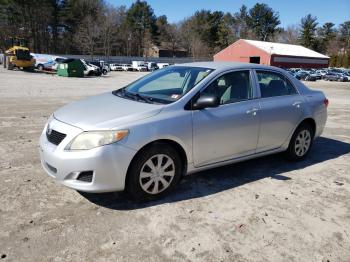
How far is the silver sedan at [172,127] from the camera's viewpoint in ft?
12.6

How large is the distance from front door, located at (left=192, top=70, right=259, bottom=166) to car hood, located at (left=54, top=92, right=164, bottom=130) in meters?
0.66

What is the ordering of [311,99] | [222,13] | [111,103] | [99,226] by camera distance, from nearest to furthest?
[99,226] → [111,103] → [311,99] → [222,13]

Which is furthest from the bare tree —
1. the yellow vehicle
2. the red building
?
the yellow vehicle

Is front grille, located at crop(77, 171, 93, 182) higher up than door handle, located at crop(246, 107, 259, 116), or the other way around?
door handle, located at crop(246, 107, 259, 116)

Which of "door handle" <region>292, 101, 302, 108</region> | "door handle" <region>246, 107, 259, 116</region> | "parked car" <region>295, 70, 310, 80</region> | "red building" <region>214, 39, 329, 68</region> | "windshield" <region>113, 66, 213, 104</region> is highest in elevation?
"red building" <region>214, 39, 329, 68</region>

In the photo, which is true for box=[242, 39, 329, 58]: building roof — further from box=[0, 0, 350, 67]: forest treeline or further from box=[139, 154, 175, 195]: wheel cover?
box=[139, 154, 175, 195]: wheel cover

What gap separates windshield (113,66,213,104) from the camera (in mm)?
4633

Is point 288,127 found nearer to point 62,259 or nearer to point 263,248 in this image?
point 263,248

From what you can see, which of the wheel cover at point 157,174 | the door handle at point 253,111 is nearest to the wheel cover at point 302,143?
the door handle at point 253,111

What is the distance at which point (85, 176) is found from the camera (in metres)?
3.83

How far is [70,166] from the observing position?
12.4 feet

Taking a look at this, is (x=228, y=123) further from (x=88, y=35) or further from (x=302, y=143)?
(x=88, y=35)

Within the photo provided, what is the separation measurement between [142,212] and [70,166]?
36.6 inches

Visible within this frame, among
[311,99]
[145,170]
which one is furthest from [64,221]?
[311,99]
